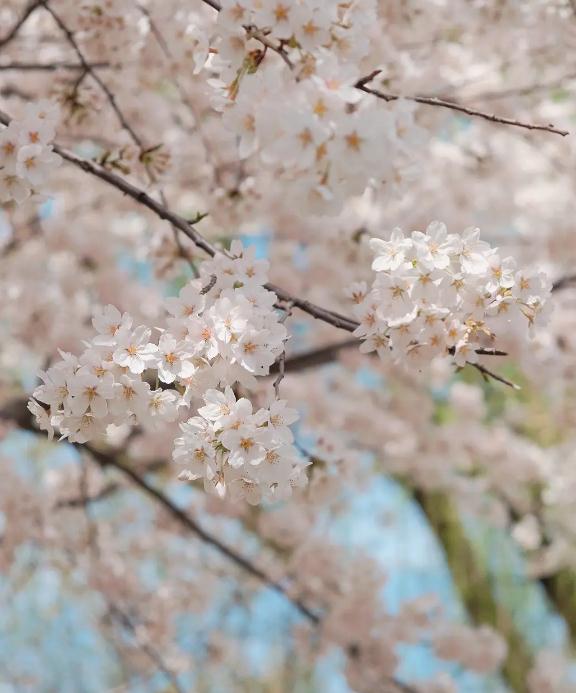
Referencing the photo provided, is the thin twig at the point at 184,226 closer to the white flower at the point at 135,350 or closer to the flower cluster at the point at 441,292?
the flower cluster at the point at 441,292

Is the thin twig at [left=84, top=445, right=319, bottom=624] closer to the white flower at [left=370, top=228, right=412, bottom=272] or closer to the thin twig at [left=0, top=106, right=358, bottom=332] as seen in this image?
the thin twig at [left=0, top=106, right=358, bottom=332]

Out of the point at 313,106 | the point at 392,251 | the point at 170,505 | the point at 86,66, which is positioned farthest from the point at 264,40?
the point at 170,505

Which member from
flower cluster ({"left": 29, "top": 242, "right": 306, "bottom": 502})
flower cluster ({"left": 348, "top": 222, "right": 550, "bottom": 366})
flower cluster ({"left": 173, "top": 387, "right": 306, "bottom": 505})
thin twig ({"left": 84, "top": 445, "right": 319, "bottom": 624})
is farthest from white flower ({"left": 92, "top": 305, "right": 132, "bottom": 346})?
thin twig ({"left": 84, "top": 445, "right": 319, "bottom": 624})

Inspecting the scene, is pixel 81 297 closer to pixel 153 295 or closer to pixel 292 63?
pixel 153 295

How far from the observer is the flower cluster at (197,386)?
130cm

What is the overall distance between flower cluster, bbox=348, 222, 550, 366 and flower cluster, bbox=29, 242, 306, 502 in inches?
7.5

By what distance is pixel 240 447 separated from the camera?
1.30 m

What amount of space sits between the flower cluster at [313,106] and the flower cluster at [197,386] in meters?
0.25

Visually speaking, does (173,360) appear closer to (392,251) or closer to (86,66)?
(392,251)

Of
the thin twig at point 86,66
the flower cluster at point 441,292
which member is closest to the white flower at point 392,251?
the flower cluster at point 441,292

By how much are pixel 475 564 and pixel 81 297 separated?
343cm

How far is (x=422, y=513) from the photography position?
677 cm

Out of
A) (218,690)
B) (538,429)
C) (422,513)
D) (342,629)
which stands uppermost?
(342,629)

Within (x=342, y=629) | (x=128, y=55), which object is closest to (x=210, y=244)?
(x=128, y=55)
